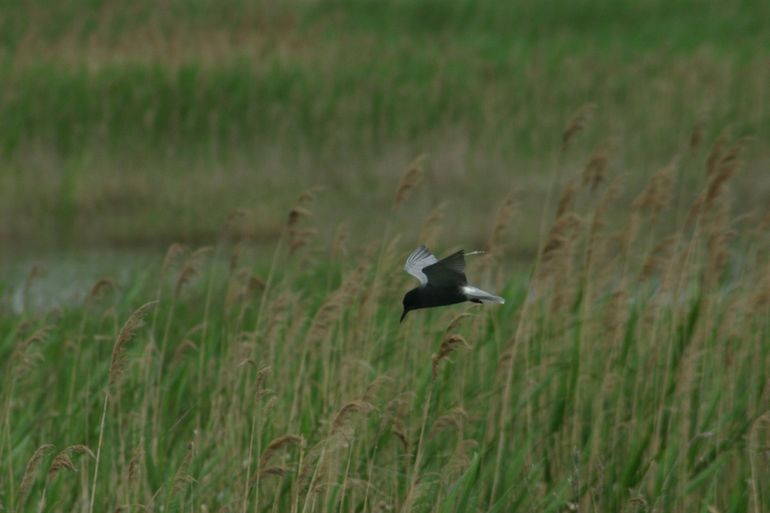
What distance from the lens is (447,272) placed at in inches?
138

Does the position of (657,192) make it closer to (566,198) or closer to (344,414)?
(566,198)

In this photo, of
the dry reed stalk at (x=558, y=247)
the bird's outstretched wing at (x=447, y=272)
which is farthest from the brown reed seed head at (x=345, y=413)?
the dry reed stalk at (x=558, y=247)

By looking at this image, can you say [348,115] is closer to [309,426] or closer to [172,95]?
[172,95]

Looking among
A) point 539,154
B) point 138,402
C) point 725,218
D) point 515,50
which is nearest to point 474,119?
point 539,154

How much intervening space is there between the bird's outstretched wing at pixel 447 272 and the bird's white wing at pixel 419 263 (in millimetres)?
22

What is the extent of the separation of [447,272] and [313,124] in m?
13.2

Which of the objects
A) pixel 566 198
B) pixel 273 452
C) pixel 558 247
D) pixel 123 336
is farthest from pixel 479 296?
pixel 566 198

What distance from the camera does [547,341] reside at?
6.23 meters

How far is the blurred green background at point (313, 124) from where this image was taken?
15.2m

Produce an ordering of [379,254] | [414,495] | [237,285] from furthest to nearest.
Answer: [379,254] < [237,285] < [414,495]

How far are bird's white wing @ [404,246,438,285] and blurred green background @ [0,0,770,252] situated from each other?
10.6 m

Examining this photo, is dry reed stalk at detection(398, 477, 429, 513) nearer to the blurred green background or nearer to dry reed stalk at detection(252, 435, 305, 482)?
dry reed stalk at detection(252, 435, 305, 482)

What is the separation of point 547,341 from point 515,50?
13.3 metres

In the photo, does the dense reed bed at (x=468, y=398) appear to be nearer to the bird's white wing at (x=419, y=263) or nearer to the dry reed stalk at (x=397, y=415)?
the dry reed stalk at (x=397, y=415)
